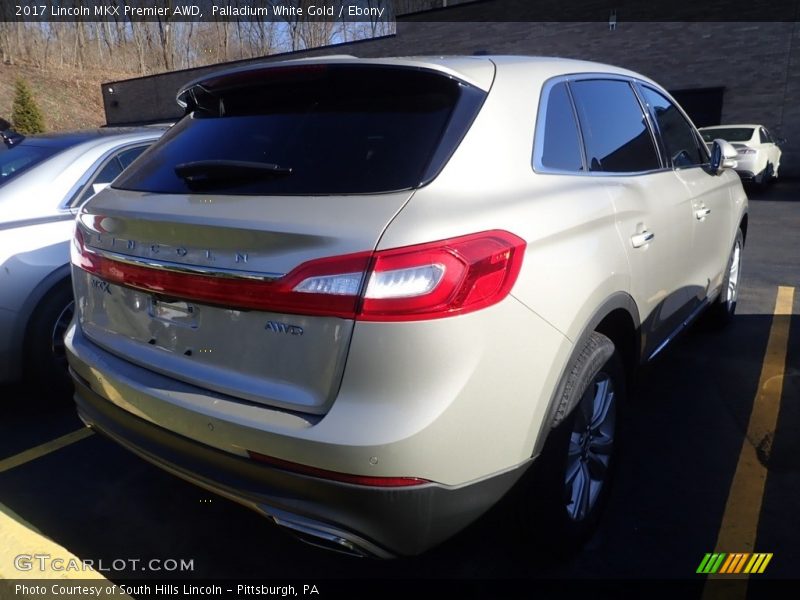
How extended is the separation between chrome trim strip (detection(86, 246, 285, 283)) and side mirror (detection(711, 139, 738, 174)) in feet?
10.2

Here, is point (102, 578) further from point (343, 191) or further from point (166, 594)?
point (343, 191)

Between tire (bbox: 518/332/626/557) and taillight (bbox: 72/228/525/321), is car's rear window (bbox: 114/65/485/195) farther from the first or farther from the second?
tire (bbox: 518/332/626/557)

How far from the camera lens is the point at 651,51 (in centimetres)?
1675

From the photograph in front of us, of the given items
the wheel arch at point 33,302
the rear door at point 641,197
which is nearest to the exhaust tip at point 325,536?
the rear door at point 641,197

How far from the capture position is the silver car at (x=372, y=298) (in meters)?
1.62

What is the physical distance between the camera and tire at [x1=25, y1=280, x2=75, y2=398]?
3.36 meters

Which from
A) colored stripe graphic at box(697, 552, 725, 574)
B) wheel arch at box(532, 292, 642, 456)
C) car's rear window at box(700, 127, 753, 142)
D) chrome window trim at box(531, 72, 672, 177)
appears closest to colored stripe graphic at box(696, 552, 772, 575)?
colored stripe graphic at box(697, 552, 725, 574)

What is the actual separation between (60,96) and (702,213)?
1424 inches

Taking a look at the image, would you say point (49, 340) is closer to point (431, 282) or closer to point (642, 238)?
point (431, 282)

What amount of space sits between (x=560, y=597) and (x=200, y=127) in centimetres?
221

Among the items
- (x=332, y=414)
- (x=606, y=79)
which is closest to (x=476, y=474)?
(x=332, y=414)

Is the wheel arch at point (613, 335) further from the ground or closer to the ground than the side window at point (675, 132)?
closer to the ground

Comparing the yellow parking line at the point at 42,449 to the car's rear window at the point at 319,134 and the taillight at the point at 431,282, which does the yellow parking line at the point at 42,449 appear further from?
the taillight at the point at 431,282

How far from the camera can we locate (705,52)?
1603cm
